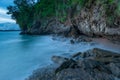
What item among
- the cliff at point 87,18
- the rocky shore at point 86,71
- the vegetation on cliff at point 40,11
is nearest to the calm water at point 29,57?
the cliff at point 87,18

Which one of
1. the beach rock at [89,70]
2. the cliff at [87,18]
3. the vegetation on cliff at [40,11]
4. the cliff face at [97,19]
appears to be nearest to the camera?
the beach rock at [89,70]

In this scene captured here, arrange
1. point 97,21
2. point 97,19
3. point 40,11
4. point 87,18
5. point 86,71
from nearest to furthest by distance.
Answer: point 86,71
point 97,19
point 97,21
point 87,18
point 40,11

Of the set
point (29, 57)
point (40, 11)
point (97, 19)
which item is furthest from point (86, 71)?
point (40, 11)

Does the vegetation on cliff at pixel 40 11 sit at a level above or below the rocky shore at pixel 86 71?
above

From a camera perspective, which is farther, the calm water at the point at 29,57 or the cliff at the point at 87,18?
the cliff at the point at 87,18

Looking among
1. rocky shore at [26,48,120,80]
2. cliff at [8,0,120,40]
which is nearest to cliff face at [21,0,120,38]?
cliff at [8,0,120,40]

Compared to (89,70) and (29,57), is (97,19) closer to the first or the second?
(29,57)

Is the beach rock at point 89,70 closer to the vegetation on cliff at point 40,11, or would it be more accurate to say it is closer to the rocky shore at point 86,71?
the rocky shore at point 86,71

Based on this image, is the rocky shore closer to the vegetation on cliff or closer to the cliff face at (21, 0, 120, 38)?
the cliff face at (21, 0, 120, 38)

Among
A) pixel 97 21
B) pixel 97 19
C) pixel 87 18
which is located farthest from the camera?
pixel 87 18

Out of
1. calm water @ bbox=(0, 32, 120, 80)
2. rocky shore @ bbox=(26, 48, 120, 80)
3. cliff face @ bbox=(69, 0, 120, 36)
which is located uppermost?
cliff face @ bbox=(69, 0, 120, 36)

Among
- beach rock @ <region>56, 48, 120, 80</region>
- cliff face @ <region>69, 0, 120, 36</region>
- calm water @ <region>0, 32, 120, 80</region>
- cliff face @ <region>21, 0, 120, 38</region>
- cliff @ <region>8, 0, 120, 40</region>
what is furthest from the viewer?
cliff face @ <region>69, 0, 120, 36</region>

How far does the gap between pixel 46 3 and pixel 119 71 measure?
3588 cm

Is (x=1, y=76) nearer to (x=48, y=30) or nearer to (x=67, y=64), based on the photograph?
(x=67, y=64)
